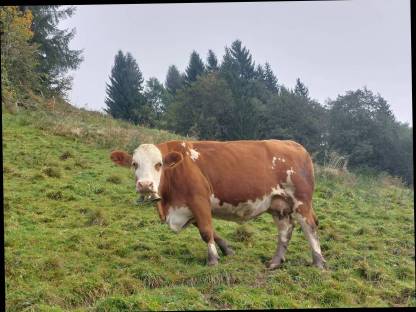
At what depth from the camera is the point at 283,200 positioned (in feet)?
26.5

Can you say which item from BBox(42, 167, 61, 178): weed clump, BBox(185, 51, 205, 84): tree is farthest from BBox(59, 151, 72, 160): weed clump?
BBox(185, 51, 205, 84): tree

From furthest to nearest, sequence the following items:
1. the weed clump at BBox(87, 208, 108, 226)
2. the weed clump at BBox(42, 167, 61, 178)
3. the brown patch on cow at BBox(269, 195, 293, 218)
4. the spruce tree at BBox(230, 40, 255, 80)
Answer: the spruce tree at BBox(230, 40, 255, 80)
the weed clump at BBox(42, 167, 61, 178)
the weed clump at BBox(87, 208, 108, 226)
the brown patch on cow at BBox(269, 195, 293, 218)

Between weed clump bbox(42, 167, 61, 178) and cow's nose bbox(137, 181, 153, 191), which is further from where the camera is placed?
weed clump bbox(42, 167, 61, 178)

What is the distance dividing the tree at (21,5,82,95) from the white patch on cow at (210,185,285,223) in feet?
80.4

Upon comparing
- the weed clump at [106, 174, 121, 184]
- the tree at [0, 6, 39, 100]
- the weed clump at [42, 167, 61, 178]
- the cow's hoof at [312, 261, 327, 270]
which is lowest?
the cow's hoof at [312, 261, 327, 270]

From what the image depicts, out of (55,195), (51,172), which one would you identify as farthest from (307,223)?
(51,172)

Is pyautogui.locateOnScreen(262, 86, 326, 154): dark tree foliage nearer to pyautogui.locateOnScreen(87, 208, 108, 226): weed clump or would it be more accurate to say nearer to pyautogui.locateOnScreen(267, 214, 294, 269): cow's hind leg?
pyautogui.locateOnScreen(87, 208, 108, 226): weed clump

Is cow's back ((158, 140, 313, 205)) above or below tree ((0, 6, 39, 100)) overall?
below

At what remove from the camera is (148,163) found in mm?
7105

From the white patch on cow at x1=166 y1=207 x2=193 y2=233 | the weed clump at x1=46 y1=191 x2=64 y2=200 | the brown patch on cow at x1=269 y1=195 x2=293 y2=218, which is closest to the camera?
the white patch on cow at x1=166 y1=207 x2=193 y2=233

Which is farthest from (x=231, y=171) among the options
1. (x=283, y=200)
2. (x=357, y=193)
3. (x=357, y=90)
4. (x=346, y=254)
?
(x=357, y=90)

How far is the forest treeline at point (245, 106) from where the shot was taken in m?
23.7

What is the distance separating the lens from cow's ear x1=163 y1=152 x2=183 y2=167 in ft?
24.0

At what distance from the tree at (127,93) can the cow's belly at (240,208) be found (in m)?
26.2
